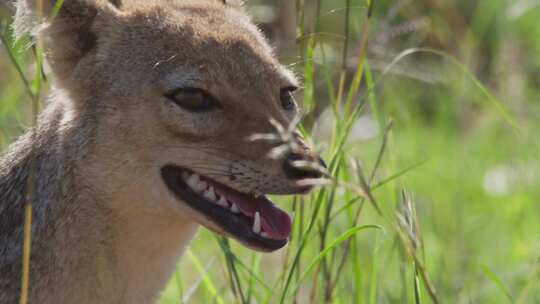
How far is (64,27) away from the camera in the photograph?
4.27 meters

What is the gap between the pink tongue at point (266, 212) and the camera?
4.03 meters

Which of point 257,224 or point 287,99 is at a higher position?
point 287,99

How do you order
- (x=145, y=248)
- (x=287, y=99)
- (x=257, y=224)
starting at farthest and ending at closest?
(x=287, y=99) < (x=145, y=248) < (x=257, y=224)

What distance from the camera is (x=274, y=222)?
13.4 ft

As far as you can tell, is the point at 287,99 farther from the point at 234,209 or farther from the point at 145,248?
the point at 145,248

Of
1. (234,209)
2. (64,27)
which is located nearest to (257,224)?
(234,209)

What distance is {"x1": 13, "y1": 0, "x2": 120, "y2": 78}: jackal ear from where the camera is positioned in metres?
4.18

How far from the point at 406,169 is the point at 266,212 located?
25.7 inches

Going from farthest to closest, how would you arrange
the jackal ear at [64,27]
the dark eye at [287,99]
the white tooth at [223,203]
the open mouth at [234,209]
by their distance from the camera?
the dark eye at [287,99], the jackal ear at [64,27], the white tooth at [223,203], the open mouth at [234,209]

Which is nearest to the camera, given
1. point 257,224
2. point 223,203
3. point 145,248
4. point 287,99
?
point 257,224

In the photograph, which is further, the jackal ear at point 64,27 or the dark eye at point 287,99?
the dark eye at point 287,99

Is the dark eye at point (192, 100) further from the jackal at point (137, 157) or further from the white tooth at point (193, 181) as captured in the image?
the white tooth at point (193, 181)

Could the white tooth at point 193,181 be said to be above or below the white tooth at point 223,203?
above

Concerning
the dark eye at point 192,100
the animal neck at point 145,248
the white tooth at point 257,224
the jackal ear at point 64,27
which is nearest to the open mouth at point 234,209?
the white tooth at point 257,224
